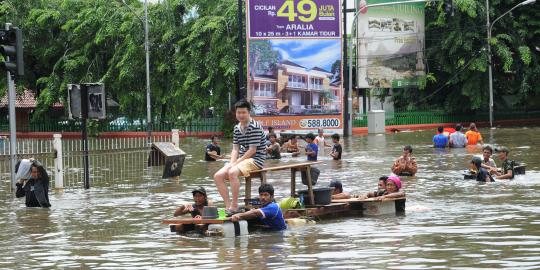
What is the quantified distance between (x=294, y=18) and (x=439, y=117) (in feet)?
53.2

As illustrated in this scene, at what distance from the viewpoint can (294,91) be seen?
149 ft

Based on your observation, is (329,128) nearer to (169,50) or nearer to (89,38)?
(169,50)

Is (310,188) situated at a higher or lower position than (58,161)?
lower

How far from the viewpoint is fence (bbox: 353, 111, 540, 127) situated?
181 ft

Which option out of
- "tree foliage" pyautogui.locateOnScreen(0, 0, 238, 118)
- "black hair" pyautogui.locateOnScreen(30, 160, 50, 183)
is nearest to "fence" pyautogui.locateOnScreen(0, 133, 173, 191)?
"black hair" pyautogui.locateOnScreen(30, 160, 50, 183)

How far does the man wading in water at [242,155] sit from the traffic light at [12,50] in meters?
5.26

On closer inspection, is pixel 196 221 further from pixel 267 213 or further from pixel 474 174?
pixel 474 174

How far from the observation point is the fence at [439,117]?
55.2m

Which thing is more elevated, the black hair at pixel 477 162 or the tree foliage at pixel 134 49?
the tree foliage at pixel 134 49

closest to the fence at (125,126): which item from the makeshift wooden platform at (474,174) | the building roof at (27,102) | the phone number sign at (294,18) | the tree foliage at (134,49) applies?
the tree foliage at (134,49)

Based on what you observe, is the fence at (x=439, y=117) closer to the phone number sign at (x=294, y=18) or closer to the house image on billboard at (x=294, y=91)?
the house image on billboard at (x=294, y=91)

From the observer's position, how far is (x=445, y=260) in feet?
39.3

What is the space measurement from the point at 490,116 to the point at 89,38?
23.1 m

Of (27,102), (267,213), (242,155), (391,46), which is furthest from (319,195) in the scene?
(27,102)
